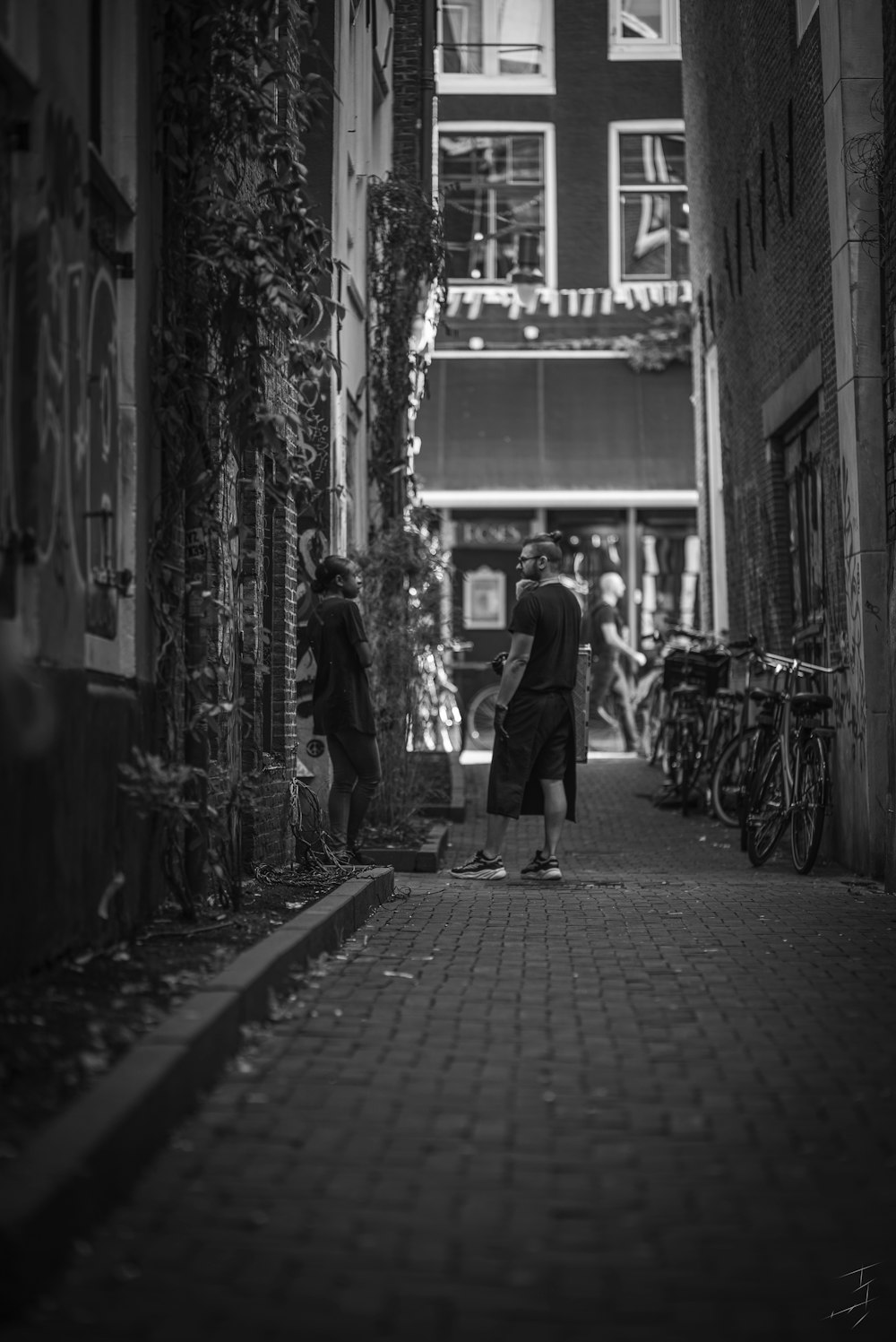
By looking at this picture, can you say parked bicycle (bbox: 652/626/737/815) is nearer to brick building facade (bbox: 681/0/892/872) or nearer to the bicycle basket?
the bicycle basket

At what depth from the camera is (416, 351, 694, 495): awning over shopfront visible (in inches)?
1064

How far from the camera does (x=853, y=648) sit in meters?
12.0

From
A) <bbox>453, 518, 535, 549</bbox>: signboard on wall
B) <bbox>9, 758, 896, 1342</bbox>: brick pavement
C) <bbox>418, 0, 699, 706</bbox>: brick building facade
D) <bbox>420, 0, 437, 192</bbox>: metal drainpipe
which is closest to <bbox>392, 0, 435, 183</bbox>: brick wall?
<bbox>420, 0, 437, 192</bbox>: metal drainpipe

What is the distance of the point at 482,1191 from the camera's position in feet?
13.5

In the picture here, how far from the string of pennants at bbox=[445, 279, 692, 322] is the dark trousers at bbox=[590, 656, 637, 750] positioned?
25.5 feet

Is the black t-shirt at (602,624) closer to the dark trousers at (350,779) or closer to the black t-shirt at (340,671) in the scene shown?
the dark trousers at (350,779)

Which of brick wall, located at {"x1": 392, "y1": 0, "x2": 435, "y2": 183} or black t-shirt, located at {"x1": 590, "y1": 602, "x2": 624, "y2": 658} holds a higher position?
brick wall, located at {"x1": 392, "y1": 0, "x2": 435, "y2": 183}

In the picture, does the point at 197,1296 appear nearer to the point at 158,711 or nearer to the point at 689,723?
the point at 158,711

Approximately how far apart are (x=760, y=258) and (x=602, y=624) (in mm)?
7453

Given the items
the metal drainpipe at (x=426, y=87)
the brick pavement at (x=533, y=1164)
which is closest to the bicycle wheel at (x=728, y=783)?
the brick pavement at (x=533, y=1164)

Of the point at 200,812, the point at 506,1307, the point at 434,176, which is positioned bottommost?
the point at 506,1307

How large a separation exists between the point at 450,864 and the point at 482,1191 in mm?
8795

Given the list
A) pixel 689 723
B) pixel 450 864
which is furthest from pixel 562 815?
pixel 689 723

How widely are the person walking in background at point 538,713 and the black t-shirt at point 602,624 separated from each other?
440 inches
